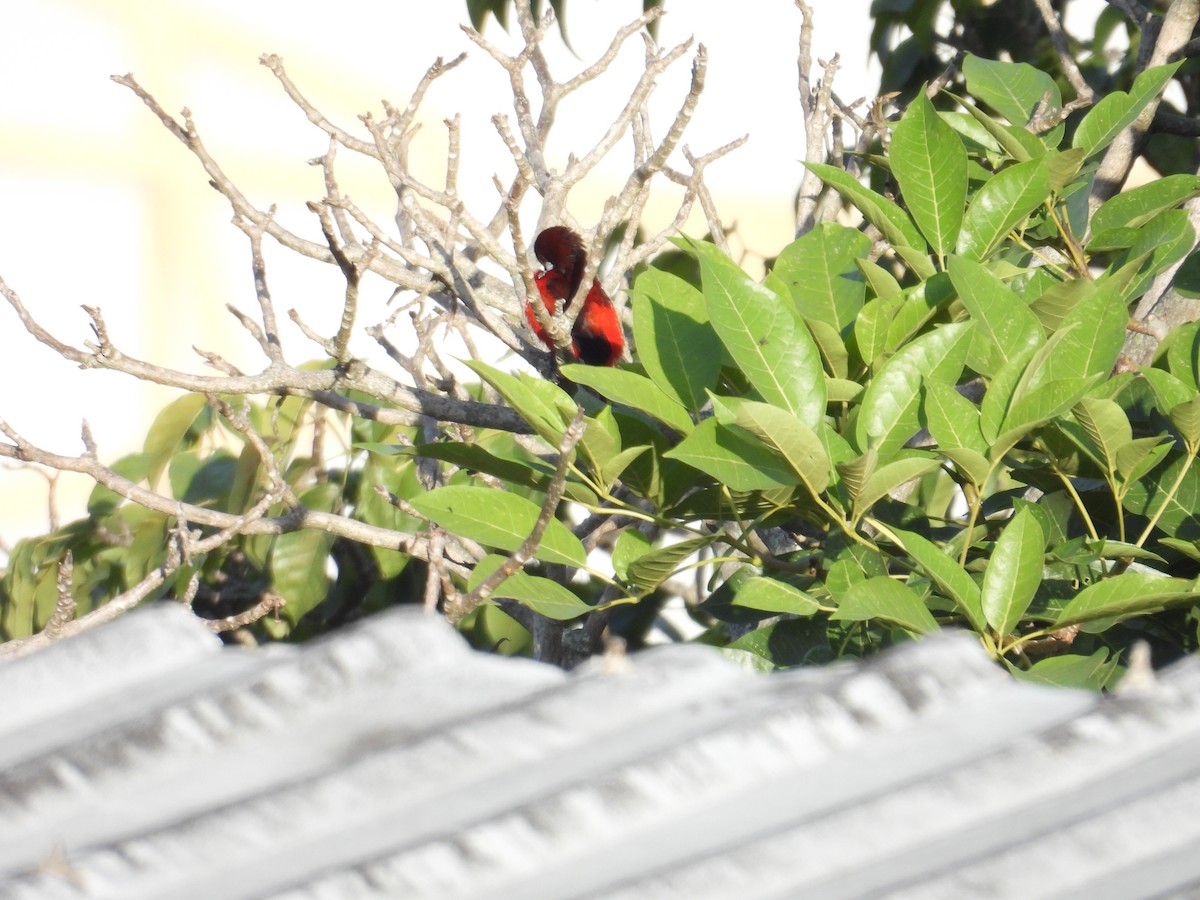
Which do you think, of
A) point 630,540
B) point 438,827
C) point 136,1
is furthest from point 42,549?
point 136,1

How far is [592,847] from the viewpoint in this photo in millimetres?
417

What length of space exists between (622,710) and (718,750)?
4 centimetres

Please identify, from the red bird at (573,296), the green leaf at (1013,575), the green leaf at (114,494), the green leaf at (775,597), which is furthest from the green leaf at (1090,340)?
the green leaf at (114,494)

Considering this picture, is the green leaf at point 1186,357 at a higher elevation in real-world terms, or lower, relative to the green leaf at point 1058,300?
lower

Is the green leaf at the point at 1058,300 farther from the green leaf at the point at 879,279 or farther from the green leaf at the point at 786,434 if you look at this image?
the green leaf at the point at 786,434

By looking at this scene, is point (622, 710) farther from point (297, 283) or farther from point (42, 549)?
point (297, 283)

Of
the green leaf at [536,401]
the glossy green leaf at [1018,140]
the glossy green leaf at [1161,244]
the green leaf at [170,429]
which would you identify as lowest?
the green leaf at [170,429]

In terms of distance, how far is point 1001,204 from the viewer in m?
1.04

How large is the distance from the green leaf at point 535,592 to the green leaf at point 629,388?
0.16 meters

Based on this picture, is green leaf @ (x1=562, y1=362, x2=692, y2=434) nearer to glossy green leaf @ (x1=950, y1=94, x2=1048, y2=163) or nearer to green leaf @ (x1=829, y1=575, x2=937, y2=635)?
green leaf @ (x1=829, y1=575, x2=937, y2=635)

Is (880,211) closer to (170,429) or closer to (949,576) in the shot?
(949,576)

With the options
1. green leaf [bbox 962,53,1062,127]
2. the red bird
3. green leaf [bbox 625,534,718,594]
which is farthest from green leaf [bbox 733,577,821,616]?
A: the red bird

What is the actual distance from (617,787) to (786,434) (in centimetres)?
43

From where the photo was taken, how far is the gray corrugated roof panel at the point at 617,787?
42 cm
